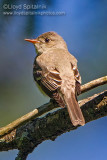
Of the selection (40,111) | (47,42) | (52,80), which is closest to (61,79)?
(52,80)

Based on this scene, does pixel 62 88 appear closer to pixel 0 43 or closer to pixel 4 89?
pixel 4 89

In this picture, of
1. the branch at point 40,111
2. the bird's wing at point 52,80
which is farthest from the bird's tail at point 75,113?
the bird's wing at point 52,80

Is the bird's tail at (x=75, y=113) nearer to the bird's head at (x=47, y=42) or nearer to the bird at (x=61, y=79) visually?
the bird at (x=61, y=79)

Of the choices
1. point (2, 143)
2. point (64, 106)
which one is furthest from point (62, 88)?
point (2, 143)

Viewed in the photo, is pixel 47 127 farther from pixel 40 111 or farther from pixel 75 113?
pixel 75 113

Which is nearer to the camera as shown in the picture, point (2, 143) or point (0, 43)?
point (2, 143)

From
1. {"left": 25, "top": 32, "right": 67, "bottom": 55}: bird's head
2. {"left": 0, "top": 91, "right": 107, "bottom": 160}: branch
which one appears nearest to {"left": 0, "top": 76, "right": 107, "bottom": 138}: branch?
{"left": 0, "top": 91, "right": 107, "bottom": 160}: branch
